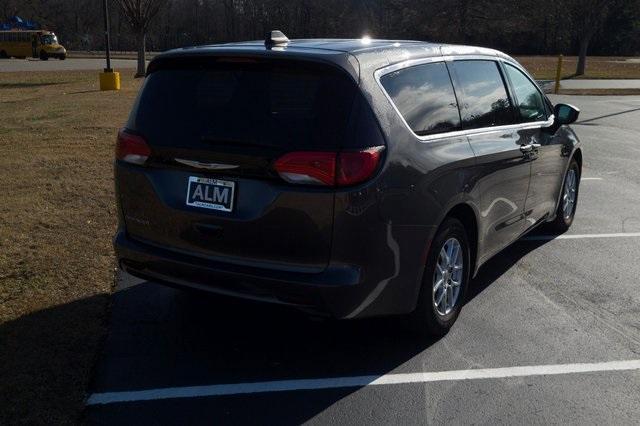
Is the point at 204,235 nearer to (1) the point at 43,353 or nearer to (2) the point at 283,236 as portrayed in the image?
(2) the point at 283,236

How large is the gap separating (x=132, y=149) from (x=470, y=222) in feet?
7.26

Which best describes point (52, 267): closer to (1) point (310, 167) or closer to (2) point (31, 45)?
(1) point (310, 167)

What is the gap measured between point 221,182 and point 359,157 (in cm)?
76

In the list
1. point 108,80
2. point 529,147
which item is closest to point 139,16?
point 108,80

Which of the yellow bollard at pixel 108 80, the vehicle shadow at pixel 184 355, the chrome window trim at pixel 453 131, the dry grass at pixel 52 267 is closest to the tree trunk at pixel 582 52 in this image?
the yellow bollard at pixel 108 80

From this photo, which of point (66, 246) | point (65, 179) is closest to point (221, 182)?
point (66, 246)

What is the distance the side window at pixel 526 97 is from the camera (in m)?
5.46

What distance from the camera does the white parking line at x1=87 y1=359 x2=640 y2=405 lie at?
3.60 m

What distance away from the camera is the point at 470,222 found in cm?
461

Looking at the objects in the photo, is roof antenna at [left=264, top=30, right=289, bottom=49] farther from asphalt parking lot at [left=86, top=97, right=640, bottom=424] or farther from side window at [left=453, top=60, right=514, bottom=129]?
asphalt parking lot at [left=86, top=97, right=640, bottom=424]

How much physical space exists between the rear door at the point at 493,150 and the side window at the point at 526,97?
22 cm

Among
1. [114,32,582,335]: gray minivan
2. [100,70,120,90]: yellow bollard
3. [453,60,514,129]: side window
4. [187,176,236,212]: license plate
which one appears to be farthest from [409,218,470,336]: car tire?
[100,70,120,90]: yellow bollard

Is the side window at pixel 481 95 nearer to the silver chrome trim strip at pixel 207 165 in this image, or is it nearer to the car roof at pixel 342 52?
the car roof at pixel 342 52

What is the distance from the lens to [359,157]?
11.5 feet
